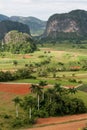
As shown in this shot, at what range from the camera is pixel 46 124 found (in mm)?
70625

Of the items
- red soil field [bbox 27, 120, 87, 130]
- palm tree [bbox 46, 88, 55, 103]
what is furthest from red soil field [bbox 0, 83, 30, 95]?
red soil field [bbox 27, 120, 87, 130]

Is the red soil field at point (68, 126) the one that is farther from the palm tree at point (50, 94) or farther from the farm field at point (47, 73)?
the palm tree at point (50, 94)

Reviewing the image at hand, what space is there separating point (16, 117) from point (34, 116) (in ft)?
13.6

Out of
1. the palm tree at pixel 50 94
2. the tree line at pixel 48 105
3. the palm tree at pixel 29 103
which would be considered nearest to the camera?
the tree line at pixel 48 105

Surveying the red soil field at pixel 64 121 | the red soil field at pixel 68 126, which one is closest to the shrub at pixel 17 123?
the red soil field at pixel 64 121

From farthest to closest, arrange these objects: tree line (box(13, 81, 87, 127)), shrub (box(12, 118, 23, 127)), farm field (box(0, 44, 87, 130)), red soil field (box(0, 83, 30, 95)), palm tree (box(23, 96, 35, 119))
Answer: red soil field (box(0, 83, 30, 95))
farm field (box(0, 44, 87, 130))
palm tree (box(23, 96, 35, 119))
tree line (box(13, 81, 87, 127))
shrub (box(12, 118, 23, 127))

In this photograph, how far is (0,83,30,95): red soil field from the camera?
91400mm

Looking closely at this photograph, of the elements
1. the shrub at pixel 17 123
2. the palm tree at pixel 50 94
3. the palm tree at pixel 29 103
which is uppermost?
the palm tree at pixel 50 94

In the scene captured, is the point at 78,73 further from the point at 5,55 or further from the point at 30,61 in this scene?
the point at 5,55

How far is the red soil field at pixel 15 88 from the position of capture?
91.4 m

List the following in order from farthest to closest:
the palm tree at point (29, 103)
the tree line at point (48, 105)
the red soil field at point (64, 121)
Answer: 1. the palm tree at point (29, 103)
2. the tree line at point (48, 105)
3. the red soil field at point (64, 121)

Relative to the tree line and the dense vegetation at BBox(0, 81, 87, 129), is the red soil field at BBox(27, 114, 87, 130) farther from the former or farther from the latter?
the tree line

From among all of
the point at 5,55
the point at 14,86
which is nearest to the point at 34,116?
the point at 14,86

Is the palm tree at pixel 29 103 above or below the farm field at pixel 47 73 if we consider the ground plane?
above
